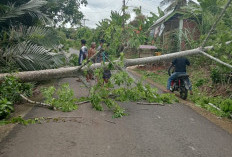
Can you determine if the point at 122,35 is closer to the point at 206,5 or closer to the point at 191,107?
the point at 191,107

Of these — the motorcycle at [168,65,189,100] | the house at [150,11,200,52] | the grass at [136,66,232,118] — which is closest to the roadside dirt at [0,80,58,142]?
the motorcycle at [168,65,189,100]

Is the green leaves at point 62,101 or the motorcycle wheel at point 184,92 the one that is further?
the motorcycle wheel at point 184,92

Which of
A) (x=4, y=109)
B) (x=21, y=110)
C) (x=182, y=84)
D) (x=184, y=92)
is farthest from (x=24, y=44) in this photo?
(x=184, y=92)

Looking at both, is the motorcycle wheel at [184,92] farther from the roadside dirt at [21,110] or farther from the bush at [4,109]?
the bush at [4,109]

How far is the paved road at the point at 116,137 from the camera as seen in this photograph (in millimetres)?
3529

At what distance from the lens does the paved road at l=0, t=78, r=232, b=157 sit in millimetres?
3529

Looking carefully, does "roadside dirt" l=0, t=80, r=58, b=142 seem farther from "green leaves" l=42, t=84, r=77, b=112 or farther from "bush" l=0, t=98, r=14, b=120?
"green leaves" l=42, t=84, r=77, b=112

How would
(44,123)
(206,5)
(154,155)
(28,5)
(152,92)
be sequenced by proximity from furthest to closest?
(206,5), (28,5), (152,92), (44,123), (154,155)

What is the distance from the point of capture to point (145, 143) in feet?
13.1

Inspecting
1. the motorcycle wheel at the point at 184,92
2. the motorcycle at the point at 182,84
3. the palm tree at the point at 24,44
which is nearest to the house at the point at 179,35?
the motorcycle at the point at 182,84

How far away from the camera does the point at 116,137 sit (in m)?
4.18

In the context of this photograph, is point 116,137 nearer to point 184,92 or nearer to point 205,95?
point 184,92

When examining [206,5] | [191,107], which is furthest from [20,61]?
[206,5]

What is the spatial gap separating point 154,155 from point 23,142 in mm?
2053
